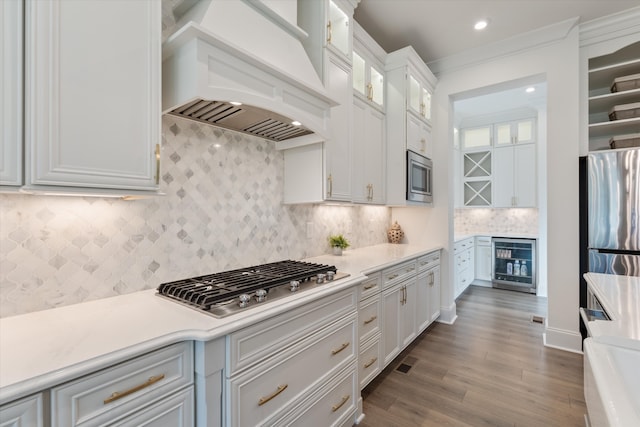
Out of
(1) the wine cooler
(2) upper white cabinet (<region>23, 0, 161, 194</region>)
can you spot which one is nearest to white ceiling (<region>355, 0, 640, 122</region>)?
(2) upper white cabinet (<region>23, 0, 161, 194</region>)

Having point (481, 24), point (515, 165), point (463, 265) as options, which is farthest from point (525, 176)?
point (481, 24)

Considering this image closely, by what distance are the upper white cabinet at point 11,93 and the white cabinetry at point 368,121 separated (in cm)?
212

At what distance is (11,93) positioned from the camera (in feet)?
3.03

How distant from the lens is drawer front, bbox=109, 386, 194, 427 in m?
0.95

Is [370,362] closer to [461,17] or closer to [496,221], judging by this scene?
[461,17]

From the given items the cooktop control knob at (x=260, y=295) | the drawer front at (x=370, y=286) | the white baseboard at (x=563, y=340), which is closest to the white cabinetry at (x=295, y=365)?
the cooktop control knob at (x=260, y=295)

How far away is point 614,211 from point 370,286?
8.13 ft

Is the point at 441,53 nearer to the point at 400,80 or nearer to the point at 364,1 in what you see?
the point at 400,80

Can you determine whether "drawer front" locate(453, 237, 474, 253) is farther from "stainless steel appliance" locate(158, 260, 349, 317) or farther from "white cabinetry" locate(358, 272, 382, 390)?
"stainless steel appliance" locate(158, 260, 349, 317)

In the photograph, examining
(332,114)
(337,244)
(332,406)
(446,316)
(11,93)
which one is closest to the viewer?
(11,93)

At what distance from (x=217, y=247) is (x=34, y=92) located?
1.11 metres

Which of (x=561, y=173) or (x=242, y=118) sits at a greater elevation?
(x=242, y=118)

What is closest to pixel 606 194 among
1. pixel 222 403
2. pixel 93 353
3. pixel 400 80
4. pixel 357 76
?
pixel 400 80

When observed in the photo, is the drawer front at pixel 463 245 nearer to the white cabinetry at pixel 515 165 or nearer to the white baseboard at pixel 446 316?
the white cabinetry at pixel 515 165
